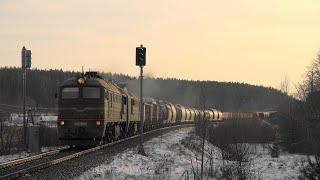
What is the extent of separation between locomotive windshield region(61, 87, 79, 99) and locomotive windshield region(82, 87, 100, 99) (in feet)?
1.20

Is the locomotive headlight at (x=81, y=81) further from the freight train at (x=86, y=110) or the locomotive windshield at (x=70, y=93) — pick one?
the locomotive windshield at (x=70, y=93)

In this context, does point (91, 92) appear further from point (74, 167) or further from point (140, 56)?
point (74, 167)

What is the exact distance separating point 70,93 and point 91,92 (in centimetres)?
107

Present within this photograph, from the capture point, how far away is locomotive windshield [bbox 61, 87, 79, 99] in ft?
88.7

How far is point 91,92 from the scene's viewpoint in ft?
88.7

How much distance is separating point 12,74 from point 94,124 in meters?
150

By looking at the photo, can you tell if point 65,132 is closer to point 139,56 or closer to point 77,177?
point 139,56

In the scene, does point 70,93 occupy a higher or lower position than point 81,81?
lower

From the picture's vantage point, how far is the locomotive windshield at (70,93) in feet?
88.7

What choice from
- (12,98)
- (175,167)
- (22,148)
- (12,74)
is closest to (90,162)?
(175,167)

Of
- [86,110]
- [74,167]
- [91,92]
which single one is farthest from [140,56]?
[74,167]

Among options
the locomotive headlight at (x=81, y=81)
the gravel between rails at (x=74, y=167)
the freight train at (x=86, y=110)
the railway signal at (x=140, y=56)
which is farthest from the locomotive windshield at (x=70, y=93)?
the gravel between rails at (x=74, y=167)

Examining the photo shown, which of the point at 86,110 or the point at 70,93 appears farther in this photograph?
the point at 70,93

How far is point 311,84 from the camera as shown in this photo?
73938 millimetres
